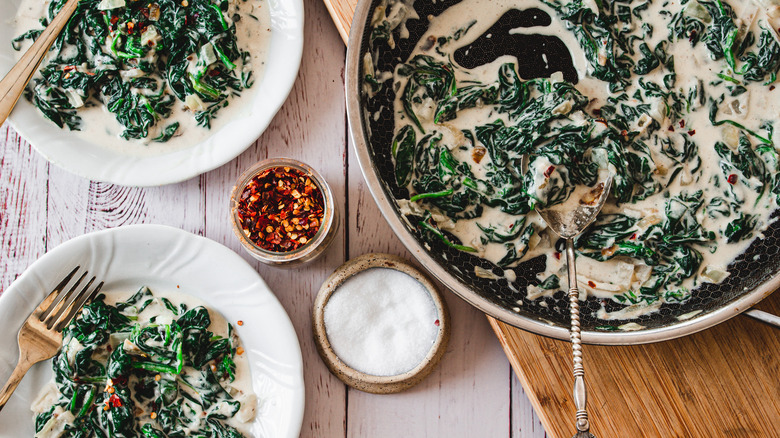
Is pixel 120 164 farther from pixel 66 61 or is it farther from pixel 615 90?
pixel 615 90

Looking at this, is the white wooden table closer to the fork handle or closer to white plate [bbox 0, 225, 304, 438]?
white plate [bbox 0, 225, 304, 438]

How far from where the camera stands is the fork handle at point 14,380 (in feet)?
7.09

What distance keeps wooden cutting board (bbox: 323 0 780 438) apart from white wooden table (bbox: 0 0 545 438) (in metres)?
0.21

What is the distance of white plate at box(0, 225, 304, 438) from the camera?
223cm

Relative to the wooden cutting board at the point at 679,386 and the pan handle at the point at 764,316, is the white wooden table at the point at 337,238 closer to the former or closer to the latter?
the wooden cutting board at the point at 679,386

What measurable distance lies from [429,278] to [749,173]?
1.15 m

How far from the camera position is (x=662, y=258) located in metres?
2.15

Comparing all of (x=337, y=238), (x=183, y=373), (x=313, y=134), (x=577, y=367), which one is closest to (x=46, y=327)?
(x=183, y=373)

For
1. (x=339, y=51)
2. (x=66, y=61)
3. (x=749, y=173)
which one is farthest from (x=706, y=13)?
(x=66, y=61)

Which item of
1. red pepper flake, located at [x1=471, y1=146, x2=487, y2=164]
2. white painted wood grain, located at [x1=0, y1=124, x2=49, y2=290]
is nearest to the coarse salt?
red pepper flake, located at [x1=471, y1=146, x2=487, y2=164]

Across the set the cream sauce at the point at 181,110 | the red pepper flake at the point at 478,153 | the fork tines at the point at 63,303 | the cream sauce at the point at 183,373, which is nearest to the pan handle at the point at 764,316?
the red pepper flake at the point at 478,153

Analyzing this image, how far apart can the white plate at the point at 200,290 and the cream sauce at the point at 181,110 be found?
341mm

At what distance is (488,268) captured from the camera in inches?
85.2

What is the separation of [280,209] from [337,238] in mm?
269
